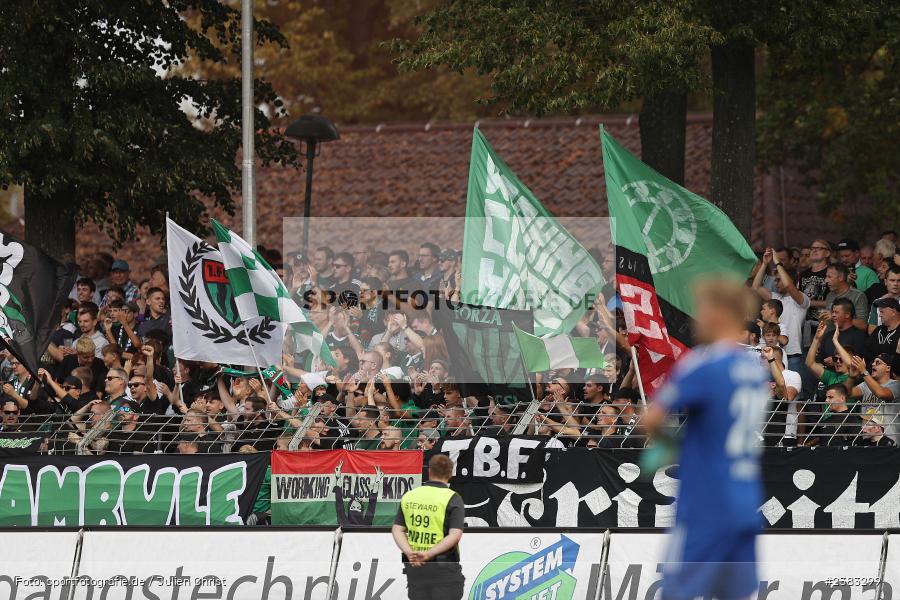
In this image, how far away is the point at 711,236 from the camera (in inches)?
556

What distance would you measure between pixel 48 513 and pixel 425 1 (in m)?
26.9

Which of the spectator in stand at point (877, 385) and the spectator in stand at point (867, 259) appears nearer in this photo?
the spectator in stand at point (877, 385)

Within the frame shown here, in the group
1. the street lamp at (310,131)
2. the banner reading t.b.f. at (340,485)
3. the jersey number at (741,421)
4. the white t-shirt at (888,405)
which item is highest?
the street lamp at (310,131)

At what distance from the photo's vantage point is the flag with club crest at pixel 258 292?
15.7 meters

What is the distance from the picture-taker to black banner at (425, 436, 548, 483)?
14.2 metres

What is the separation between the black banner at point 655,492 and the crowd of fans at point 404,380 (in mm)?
272

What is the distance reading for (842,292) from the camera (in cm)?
1656

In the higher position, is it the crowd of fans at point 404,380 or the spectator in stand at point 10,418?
the crowd of fans at point 404,380

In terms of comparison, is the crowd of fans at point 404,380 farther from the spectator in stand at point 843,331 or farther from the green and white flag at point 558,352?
the green and white flag at point 558,352

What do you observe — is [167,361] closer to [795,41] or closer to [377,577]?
[377,577]

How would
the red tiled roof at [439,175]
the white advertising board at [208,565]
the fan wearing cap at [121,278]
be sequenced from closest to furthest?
1. the white advertising board at [208,565]
2. the fan wearing cap at [121,278]
3. the red tiled roof at [439,175]

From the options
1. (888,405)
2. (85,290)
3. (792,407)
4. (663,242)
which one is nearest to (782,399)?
(792,407)

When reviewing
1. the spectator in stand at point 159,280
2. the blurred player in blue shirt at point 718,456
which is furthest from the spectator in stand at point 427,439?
the blurred player in blue shirt at point 718,456

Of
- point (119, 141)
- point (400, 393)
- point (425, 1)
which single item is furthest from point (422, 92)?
point (400, 393)
